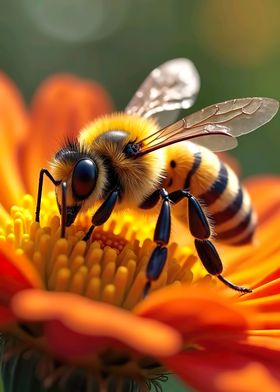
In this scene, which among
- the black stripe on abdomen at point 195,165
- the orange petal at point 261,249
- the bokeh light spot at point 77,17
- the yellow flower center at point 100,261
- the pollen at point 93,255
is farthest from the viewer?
the bokeh light spot at point 77,17

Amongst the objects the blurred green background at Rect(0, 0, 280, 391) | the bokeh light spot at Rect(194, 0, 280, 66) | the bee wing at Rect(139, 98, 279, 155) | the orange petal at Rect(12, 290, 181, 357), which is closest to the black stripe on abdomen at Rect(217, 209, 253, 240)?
the bee wing at Rect(139, 98, 279, 155)

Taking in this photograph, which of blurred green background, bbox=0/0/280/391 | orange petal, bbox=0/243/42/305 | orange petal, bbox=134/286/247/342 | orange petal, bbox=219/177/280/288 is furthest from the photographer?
blurred green background, bbox=0/0/280/391

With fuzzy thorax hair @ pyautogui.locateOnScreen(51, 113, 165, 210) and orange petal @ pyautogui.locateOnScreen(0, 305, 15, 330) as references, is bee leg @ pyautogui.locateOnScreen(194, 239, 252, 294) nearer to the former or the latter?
fuzzy thorax hair @ pyautogui.locateOnScreen(51, 113, 165, 210)

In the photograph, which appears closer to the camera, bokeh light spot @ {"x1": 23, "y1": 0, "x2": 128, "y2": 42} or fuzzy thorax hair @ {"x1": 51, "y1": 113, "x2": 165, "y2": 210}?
fuzzy thorax hair @ {"x1": 51, "y1": 113, "x2": 165, "y2": 210}

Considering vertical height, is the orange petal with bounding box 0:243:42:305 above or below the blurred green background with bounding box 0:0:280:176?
below

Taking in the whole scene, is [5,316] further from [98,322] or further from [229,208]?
[229,208]

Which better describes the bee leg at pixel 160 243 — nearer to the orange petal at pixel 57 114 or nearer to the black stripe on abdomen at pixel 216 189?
the black stripe on abdomen at pixel 216 189

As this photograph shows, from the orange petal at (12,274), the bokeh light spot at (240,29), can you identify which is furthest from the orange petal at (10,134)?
the bokeh light spot at (240,29)
